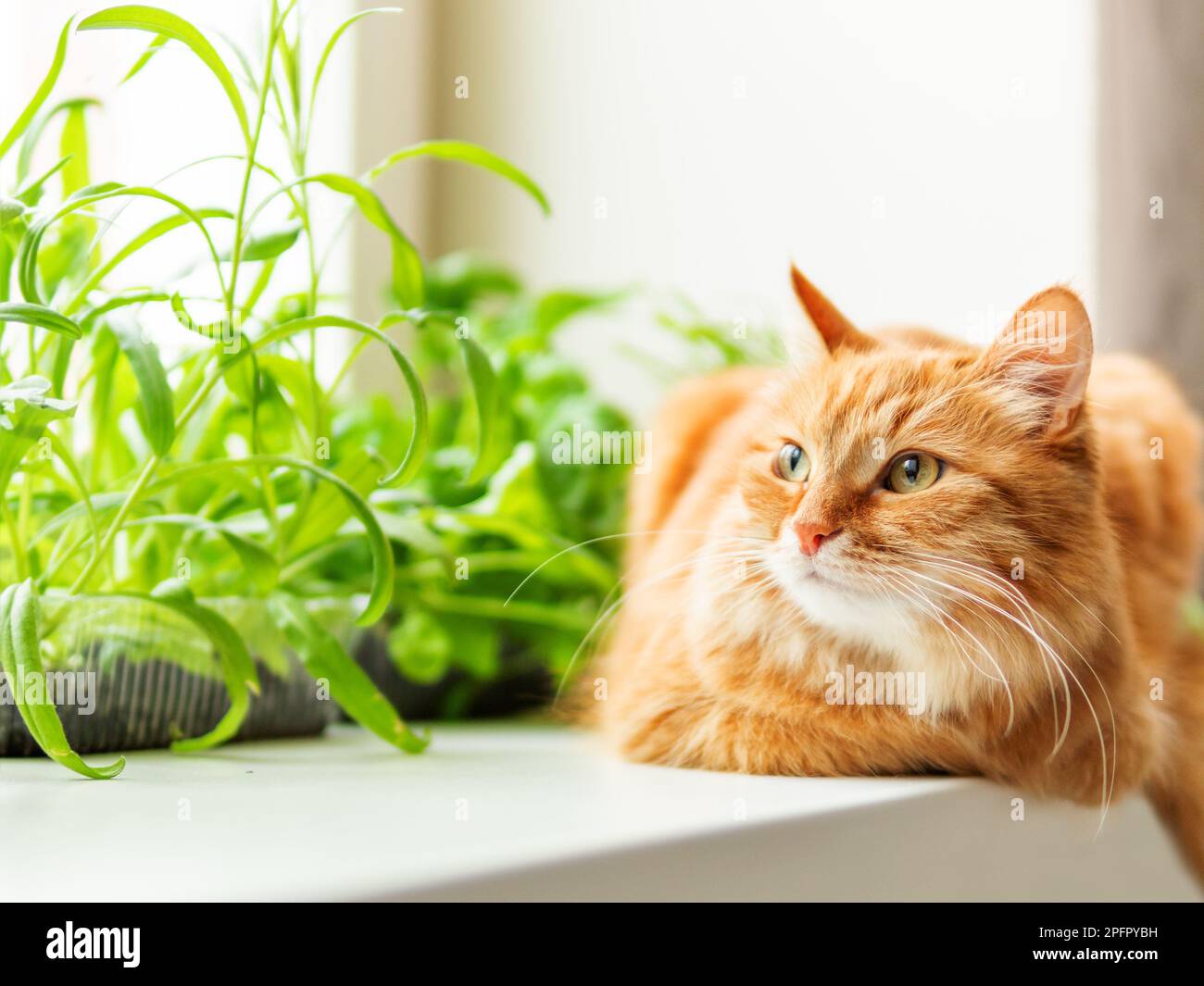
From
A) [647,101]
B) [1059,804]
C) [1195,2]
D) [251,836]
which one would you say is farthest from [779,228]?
[251,836]

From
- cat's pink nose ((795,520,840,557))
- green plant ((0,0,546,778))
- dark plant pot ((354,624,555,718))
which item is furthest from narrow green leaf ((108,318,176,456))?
dark plant pot ((354,624,555,718))

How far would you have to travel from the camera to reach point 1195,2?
1.43 m

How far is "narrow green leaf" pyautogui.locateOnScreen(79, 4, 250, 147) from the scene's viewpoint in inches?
31.7

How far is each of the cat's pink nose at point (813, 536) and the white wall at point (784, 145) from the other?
759mm

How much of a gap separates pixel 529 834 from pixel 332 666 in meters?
0.33

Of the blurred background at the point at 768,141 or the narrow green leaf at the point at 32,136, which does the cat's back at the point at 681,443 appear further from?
the narrow green leaf at the point at 32,136

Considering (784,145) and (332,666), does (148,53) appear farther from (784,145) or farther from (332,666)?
(784,145)

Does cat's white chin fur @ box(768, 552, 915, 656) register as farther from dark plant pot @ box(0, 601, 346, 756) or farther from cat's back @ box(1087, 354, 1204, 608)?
dark plant pot @ box(0, 601, 346, 756)

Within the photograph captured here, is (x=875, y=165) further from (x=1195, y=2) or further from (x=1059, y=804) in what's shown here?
(x=1059, y=804)

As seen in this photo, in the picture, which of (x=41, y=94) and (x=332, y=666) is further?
(x=332, y=666)

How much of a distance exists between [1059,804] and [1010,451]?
0.30 metres

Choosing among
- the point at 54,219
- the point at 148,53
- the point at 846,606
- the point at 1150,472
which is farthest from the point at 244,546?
the point at 1150,472

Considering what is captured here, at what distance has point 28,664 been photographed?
76 cm

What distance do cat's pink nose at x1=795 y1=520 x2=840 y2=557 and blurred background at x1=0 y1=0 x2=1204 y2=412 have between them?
0.30 metres
